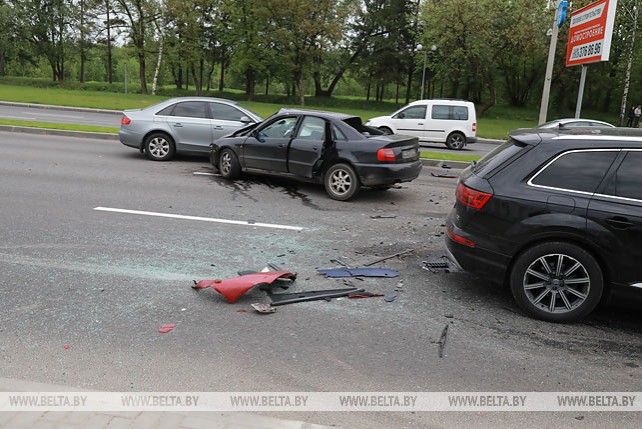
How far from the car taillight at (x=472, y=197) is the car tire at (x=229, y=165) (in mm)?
6163

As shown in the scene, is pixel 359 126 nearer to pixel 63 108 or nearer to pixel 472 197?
pixel 472 197

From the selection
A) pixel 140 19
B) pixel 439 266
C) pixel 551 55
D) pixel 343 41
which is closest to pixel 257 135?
pixel 439 266

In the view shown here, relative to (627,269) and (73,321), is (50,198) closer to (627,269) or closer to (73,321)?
(73,321)

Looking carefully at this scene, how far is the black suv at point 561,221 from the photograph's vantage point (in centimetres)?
443

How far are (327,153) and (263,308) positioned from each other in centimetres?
523

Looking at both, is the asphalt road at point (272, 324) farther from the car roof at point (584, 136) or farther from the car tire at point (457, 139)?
the car tire at point (457, 139)

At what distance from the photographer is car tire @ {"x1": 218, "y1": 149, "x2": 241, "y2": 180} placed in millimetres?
10531

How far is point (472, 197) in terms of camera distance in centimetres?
502

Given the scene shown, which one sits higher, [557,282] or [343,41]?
[343,41]

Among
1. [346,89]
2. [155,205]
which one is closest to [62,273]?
[155,205]

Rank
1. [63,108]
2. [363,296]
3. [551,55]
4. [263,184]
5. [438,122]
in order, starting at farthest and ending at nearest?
[63,108] < [551,55] < [438,122] < [263,184] < [363,296]

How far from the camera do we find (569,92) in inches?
2164

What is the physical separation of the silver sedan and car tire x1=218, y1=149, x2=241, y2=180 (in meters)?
2.04

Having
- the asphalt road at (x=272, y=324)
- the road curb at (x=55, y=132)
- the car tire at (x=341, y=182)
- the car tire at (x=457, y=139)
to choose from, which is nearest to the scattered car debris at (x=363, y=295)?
the asphalt road at (x=272, y=324)
